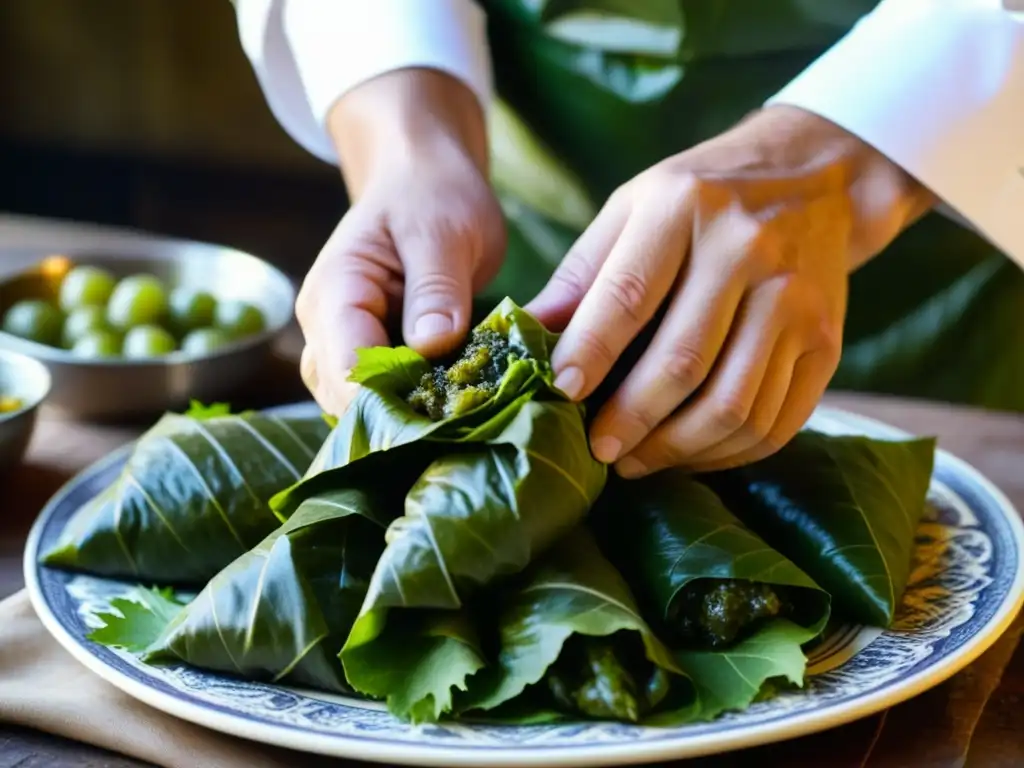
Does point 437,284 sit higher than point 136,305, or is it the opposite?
point 437,284

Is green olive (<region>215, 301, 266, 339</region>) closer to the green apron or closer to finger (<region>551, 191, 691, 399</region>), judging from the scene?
the green apron

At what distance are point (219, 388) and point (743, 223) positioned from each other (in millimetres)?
942

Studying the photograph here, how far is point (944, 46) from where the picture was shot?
151 centimetres

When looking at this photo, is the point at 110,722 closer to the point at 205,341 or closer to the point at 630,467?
the point at 630,467

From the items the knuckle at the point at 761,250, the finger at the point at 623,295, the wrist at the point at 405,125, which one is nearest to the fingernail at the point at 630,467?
the finger at the point at 623,295

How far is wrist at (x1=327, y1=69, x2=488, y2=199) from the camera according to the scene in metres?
1.55

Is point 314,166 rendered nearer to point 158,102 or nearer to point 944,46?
point 158,102

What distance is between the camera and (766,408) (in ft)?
4.00

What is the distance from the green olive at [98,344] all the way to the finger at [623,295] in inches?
38.3

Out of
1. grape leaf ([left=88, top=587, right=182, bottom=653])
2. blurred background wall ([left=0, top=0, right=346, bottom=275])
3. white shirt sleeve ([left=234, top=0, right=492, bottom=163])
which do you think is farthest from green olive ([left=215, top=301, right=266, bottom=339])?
blurred background wall ([left=0, top=0, right=346, bottom=275])

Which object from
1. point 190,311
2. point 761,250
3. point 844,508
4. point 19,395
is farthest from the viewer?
point 190,311

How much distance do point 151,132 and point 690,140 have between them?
4.16 meters

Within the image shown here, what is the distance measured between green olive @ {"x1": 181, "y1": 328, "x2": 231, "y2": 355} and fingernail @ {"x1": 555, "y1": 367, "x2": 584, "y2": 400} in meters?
0.90

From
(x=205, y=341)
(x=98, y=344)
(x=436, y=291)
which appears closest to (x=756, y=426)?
(x=436, y=291)
